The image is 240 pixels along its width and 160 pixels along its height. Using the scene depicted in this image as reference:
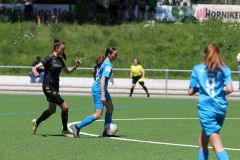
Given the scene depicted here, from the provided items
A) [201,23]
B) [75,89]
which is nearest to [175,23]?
[201,23]

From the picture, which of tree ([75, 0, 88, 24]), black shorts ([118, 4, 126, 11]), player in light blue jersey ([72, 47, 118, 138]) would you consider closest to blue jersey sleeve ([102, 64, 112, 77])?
player in light blue jersey ([72, 47, 118, 138])

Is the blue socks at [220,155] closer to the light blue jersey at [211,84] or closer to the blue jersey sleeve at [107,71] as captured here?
the light blue jersey at [211,84]

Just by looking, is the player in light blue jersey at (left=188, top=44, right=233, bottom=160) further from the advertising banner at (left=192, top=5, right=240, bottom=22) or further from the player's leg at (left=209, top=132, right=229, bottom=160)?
the advertising banner at (left=192, top=5, right=240, bottom=22)

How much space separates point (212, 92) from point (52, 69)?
18.0 ft

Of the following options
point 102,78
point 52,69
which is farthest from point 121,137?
point 52,69

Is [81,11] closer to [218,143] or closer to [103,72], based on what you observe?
[103,72]

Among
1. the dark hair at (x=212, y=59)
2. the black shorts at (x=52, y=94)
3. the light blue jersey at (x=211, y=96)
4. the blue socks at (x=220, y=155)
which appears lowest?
the black shorts at (x=52, y=94)

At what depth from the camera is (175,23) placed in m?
47.3

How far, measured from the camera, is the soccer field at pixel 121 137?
456 inches

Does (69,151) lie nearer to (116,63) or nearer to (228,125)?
(228,125)

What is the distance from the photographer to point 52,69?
13.8 meters

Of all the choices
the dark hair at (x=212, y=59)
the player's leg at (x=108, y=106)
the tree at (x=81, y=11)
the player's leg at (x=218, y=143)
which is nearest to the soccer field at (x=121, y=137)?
the player's leg at (x=108, y=106)

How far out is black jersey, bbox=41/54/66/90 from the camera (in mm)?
13820

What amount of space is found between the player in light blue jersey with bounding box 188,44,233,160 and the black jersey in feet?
17.2
